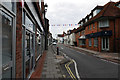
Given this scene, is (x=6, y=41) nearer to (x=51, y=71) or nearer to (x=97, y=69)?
(x=51, y=71)

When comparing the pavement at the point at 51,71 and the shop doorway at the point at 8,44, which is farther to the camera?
the pavement at the point at 51,71

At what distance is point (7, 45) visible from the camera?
7.63ft

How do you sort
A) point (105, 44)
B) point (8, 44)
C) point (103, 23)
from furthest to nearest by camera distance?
point (103, 23)
point (105, 44)
point (8, 44)

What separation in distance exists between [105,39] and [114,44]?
5.27ft

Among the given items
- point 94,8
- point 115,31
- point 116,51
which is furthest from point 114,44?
point 94,8

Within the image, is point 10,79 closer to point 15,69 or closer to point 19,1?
point 15,69

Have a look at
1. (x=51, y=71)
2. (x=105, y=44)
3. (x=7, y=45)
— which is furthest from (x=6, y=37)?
(x=105, y=44)

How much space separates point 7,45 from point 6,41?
0.11m

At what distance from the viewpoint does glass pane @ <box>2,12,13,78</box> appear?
216cm

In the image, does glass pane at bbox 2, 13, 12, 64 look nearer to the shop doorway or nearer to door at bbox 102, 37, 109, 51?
the shop doorway

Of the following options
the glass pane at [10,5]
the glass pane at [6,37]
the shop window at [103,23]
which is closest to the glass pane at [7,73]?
the glass pane at [6,37]

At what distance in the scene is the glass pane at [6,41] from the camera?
2158 millimetres

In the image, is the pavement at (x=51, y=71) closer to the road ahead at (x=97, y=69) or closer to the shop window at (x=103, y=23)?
the road ahead at (x=97, y=69)

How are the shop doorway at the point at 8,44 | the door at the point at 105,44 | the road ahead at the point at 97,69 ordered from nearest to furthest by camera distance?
the shop doorway at the point at 8,44
the road ahead at the point at 97,69
the door at the point at 105,44
